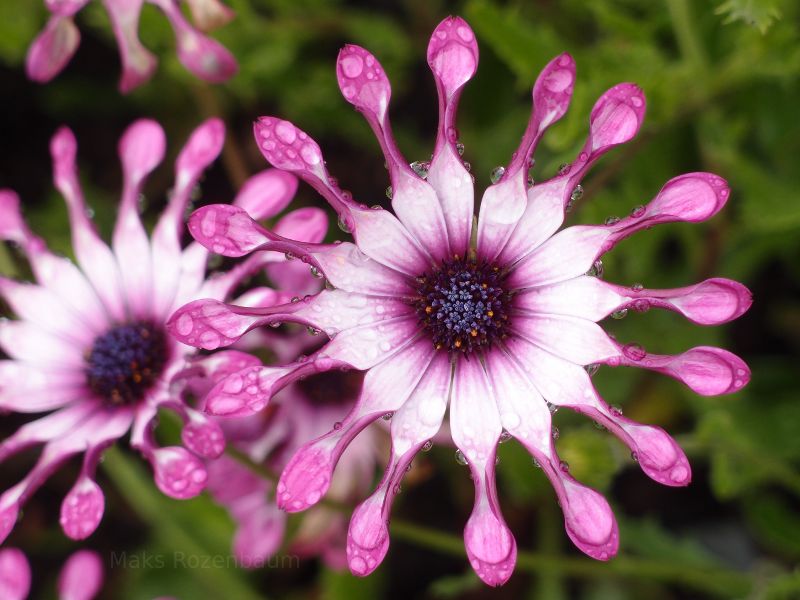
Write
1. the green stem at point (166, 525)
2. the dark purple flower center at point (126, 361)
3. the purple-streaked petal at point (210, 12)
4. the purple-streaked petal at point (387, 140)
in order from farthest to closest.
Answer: the green stem at point (166, 525) → the purple-streaked petal at point (210, 12) → the dark purple flower center at point (126, 361) → the purple-streaked petal at point (387, 140)

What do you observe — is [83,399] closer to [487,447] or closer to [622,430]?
[487,447]

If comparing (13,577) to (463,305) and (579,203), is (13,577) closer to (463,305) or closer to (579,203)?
(463,305)

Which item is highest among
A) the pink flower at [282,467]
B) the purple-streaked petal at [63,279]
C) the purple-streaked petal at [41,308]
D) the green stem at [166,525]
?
the purple-streaked petal at [63,279]

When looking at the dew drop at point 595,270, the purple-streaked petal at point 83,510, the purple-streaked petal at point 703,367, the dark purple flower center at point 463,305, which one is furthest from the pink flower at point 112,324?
the purple-streaked petal at point 703,367

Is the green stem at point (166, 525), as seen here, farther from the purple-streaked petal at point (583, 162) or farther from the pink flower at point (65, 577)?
the purple-streaked petal at point (583, 162)

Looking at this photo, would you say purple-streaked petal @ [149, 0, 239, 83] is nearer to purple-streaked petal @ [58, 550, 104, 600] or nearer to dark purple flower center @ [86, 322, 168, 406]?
dark purple flower center @ [86, 322, 168, 406]

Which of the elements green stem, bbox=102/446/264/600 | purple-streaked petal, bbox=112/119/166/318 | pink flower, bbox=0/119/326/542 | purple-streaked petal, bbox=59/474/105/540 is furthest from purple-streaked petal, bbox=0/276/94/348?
green stem, bbox=102/446/264/600

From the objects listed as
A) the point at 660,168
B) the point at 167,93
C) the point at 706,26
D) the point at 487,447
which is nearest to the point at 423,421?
the point at 487,447
